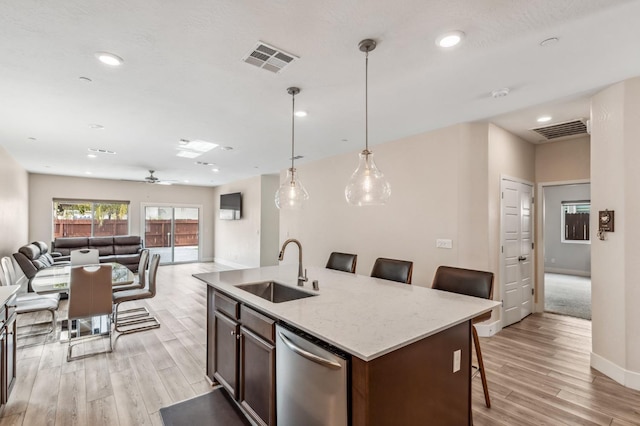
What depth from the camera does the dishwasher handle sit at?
4.72 ft

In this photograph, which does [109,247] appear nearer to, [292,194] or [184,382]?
[184,382]

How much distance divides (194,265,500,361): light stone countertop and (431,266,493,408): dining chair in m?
0.25

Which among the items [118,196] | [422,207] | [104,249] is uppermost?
[118,196]

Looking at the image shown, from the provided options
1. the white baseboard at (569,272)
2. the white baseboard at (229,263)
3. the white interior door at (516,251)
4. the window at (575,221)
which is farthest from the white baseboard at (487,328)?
the white baseboard at (229,263)

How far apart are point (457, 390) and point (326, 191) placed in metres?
4.46

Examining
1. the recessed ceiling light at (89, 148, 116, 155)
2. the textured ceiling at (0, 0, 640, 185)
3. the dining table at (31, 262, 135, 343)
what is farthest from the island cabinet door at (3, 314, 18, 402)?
the recessed ceiling light at (89, 148, 116, 155)

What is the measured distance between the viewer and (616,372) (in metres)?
2.83

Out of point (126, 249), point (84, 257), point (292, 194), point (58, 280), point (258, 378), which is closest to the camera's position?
point (258, 378)

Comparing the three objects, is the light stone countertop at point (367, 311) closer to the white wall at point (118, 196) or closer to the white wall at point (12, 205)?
the white wall at point (12, 205)

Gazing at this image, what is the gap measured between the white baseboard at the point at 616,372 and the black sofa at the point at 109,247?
9.34 m

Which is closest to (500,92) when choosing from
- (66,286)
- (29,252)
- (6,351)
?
(6,351)

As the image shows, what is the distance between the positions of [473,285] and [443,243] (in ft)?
5.32

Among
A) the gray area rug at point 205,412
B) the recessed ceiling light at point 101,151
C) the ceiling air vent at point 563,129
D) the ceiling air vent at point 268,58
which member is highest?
the ceiling air vent at point 563,129

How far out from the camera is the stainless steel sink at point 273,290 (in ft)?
8.57
